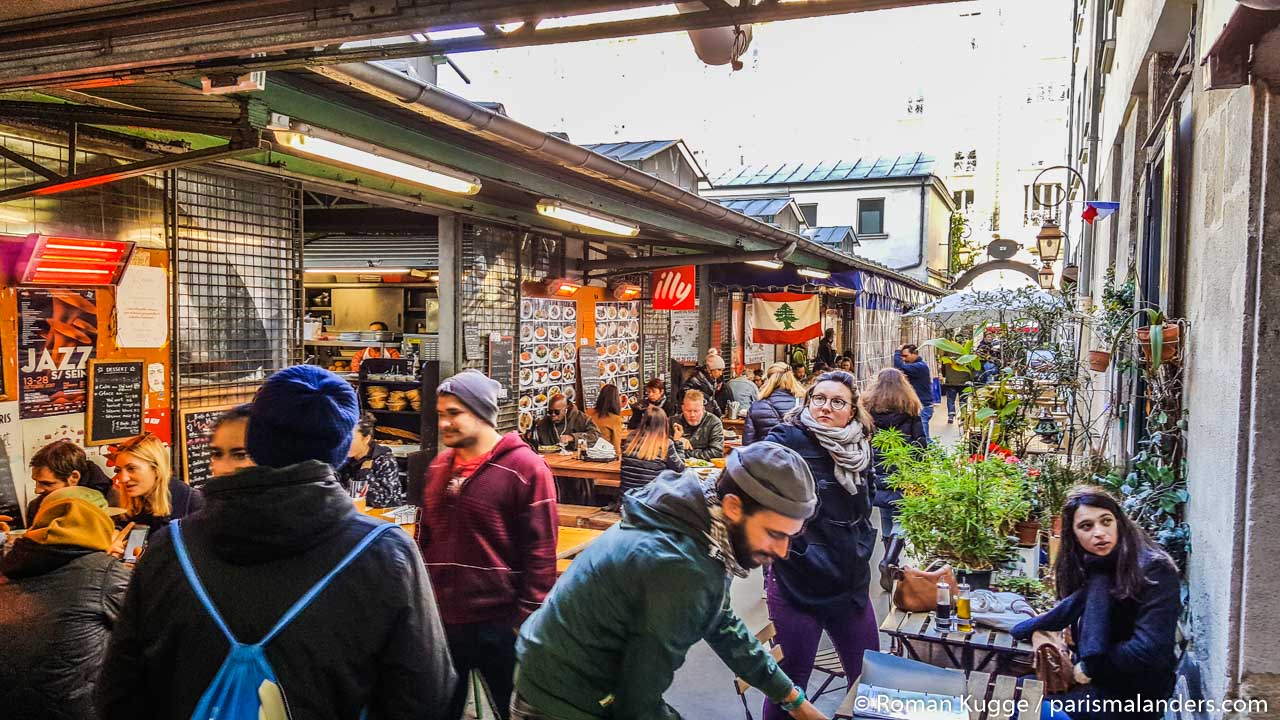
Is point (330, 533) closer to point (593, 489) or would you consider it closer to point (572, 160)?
point (572, 160)

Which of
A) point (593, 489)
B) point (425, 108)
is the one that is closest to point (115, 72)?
point (425, 108)

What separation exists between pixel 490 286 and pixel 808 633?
644 centimetres

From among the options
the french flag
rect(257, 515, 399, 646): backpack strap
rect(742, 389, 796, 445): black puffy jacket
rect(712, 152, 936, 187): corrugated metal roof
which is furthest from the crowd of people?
rect(712, 152, 936, 187): corrugated metal roof

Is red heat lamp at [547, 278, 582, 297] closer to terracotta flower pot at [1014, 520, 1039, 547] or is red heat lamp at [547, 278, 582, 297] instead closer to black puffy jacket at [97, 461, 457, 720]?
terracotta flower pot at [1014, 520, 1039, 547]

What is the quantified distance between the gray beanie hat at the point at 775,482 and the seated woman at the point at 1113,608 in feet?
6.56

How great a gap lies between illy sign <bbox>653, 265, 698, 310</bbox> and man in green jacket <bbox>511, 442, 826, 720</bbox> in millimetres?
10596

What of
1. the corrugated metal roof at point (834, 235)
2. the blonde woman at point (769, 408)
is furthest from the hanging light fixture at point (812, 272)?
the corrugated metal roof at point (834, 235)

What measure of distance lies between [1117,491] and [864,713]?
2.81m

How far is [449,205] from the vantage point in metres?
8.73

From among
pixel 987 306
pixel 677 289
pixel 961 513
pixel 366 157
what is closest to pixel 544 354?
pixel 677 289

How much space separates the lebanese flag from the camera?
16.5m

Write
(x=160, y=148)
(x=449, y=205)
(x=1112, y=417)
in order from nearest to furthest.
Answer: (x=160, y=148)
(x=1112, y=417)
(x=449, y=205)

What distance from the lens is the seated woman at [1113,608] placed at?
11.5ft

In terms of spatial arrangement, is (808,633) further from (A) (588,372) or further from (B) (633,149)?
(B) (633,149)
